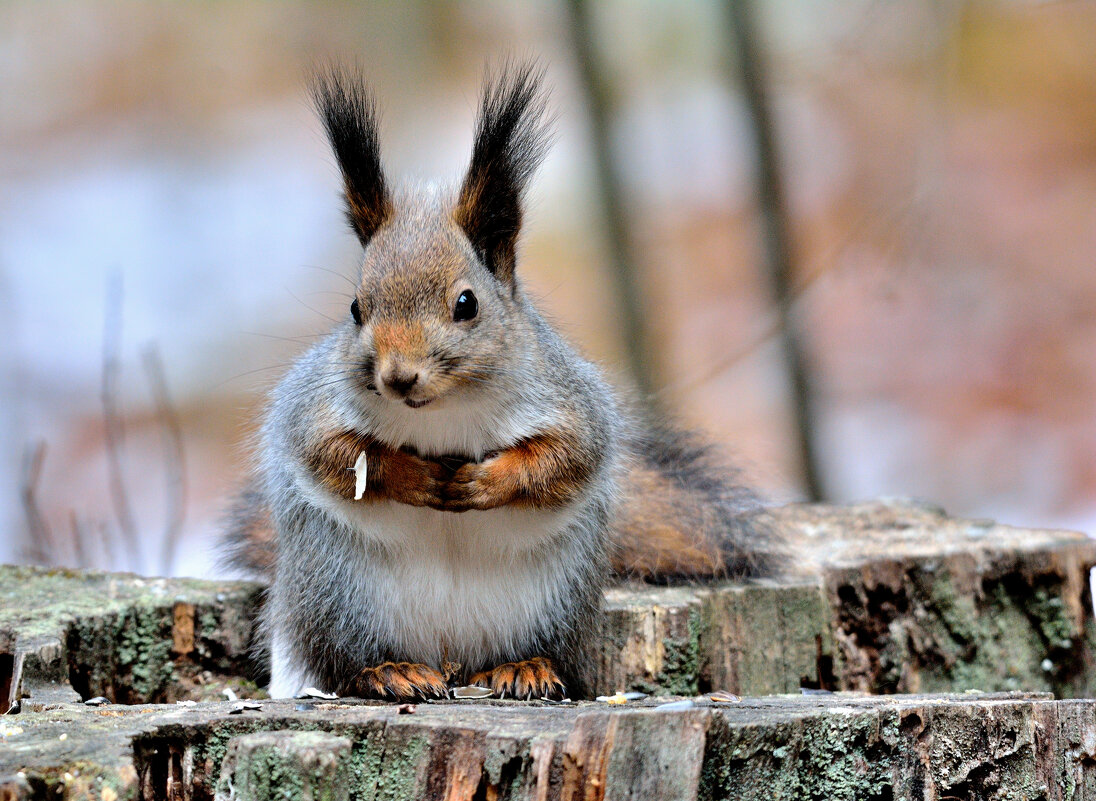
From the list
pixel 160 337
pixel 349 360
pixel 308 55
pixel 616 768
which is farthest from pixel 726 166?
pixel 616 768

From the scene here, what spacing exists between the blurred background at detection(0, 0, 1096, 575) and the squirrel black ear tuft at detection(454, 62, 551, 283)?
7.62 feet

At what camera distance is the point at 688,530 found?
8.38 ft

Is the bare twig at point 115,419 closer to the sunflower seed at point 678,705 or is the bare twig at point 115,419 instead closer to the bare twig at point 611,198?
the bare twig at point 611,198

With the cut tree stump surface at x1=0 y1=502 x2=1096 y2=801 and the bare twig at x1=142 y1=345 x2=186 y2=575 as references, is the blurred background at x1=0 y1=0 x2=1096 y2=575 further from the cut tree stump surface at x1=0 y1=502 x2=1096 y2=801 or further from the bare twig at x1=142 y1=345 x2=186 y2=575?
the cut tree stump surface at x1=0 y1=502 x2=1096 y2=801

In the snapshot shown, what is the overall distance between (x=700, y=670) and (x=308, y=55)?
342 cm

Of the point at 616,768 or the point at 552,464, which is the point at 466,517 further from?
the point at 616,768

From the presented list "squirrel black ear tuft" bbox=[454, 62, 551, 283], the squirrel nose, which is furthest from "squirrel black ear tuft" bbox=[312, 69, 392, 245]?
the squirrel nose

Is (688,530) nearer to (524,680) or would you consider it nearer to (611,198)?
(524,680)

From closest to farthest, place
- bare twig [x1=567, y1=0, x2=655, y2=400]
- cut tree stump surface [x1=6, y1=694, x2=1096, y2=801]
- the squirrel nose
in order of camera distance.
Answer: cut tree stump surface [x1=6, y1=694, x2=1096, y2=801] → the squirrel nose → bare twig [x1=567, y1=0, x2=655, y2=400]

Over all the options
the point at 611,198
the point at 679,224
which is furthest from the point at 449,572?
the point at 679,224

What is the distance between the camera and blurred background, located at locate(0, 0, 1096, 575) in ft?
14.8

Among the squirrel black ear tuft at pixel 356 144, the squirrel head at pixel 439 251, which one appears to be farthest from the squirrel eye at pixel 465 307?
the squirrel black ear tuft at pixel 356 144

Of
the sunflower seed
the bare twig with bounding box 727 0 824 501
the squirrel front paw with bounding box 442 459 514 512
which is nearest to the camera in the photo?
the sunflower seed

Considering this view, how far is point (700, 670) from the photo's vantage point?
7.63 feet
